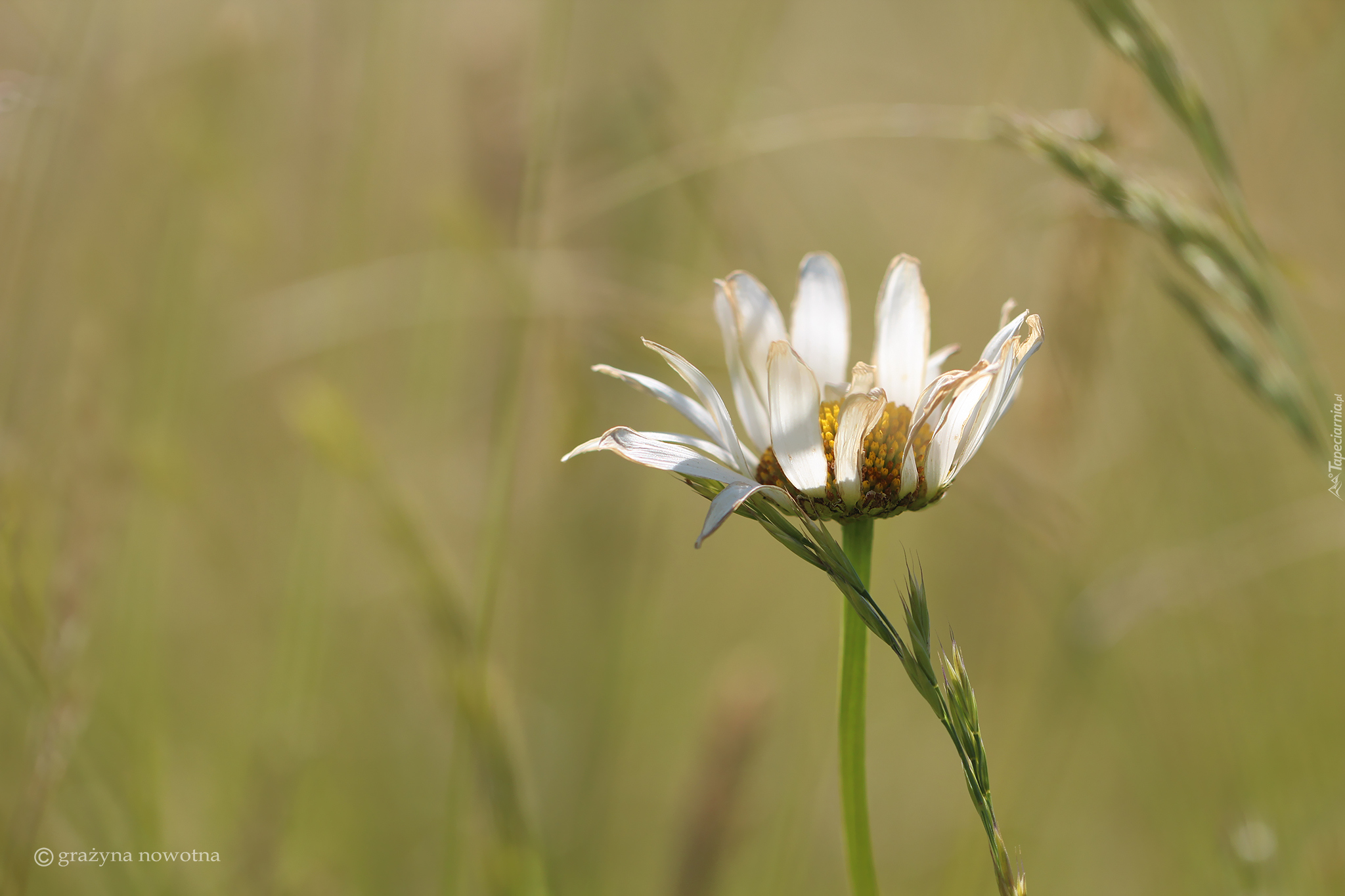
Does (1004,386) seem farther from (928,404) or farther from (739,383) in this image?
(739,383)

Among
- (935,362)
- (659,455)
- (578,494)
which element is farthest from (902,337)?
(578,494)

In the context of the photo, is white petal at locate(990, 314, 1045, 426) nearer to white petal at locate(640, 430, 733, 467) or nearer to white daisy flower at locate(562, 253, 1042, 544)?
white daisy flower at locate(562, 253, 1042, 544)

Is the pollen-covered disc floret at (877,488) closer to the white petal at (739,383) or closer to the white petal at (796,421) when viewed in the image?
the white petal at (796,421)

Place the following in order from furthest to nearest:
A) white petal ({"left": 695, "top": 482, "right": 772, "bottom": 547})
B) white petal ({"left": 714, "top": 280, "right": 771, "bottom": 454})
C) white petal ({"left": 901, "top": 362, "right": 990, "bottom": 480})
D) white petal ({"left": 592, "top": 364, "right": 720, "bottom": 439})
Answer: white petal ({"left": 714, "top": 280, "right": 771, "bottom": 454})
white petal ({"left": 592, "top": 364, "right": 720, "bottom": 439})
white petal ({"left": 901, "top": 362, "right": 990, "bottom": 480})
white petal ({"left": 695, "top": 482, "right": 772, "bottom": 547})

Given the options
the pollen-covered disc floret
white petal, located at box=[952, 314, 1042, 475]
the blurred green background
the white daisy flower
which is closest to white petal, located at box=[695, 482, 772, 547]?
the white daisy flower

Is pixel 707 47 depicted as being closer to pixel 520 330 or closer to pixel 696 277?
pixel 696 277
